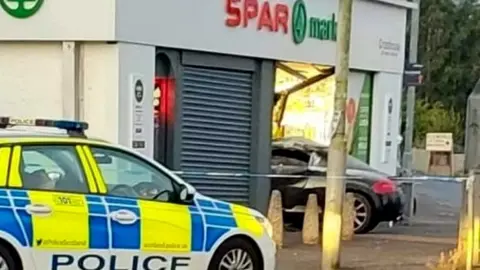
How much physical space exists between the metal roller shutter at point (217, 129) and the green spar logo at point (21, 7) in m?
2.50

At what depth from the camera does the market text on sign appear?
17.8 meters

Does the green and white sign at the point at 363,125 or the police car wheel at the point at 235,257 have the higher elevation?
the green and white sign at the point at 363,125

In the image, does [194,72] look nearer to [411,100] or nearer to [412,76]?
[412,76]

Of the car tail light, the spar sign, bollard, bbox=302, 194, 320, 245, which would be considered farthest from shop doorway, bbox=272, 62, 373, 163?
bollard, bbox=302, 194, 320, 245

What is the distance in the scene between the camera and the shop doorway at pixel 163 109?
56.5 ft

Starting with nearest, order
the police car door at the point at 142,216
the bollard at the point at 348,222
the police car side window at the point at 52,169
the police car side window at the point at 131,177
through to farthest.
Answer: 1. the police car side window at the point at 52,169
2. the police car door at the point at 142,216
3. the police car side window at the point at 131,177
4. the bollard at the point at 348,222

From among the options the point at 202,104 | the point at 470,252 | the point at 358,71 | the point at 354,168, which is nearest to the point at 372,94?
the point at 358,71

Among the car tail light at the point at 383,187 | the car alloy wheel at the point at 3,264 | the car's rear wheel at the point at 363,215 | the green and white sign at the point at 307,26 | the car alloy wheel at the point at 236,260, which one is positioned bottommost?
the car's rear wheel at the point at 363,215

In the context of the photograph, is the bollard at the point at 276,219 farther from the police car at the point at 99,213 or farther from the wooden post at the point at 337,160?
the police car at the point at 99,213

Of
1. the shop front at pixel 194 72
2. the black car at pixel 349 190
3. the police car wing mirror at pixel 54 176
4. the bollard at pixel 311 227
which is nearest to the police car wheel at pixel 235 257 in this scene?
the police car wing mirror at pixel 54 176

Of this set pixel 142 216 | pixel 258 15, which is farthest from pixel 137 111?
pixel 142 216

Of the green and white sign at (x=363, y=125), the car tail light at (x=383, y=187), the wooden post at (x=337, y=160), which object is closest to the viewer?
the wooden post at (x=337, y=160)

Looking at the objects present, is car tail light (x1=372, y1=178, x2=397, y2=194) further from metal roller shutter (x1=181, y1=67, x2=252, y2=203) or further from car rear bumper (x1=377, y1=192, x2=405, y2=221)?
metal roller shutter (x1=181, y1=67, x2=252, y2=203)

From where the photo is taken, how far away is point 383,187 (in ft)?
62.2
